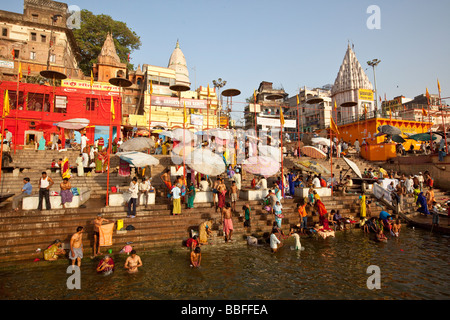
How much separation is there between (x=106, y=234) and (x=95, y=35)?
43.2m

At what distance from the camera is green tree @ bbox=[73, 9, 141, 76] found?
40469 millimetres

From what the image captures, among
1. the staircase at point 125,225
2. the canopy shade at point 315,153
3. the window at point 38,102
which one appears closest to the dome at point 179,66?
the window at point 38,102

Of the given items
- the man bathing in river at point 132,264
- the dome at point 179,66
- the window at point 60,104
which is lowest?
the man bathing in river at point 132,264

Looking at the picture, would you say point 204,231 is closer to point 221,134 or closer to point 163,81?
point 221,134

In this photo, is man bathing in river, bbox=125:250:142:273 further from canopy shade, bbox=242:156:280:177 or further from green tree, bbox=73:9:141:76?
green tree, bbox=73:9:141:76

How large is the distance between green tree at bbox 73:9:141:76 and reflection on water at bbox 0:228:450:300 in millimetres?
41154

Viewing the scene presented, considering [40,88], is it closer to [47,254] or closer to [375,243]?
[47,254]

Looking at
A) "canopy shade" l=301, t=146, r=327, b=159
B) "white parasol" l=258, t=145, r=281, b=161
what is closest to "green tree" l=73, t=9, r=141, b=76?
"white parasol" l=258, t=145, r=281, b=161

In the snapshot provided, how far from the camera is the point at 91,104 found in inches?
1006

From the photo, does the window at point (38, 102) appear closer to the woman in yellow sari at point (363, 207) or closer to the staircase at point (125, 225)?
the staircase at point (125, 225)

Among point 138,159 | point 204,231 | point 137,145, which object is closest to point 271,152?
point 137,145

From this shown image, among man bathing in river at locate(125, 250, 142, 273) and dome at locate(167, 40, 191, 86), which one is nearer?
man bathing in river at locate(125, 250, 142, 273)

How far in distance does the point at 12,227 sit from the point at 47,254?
5.85 ft

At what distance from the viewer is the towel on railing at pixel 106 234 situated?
7.78 m
